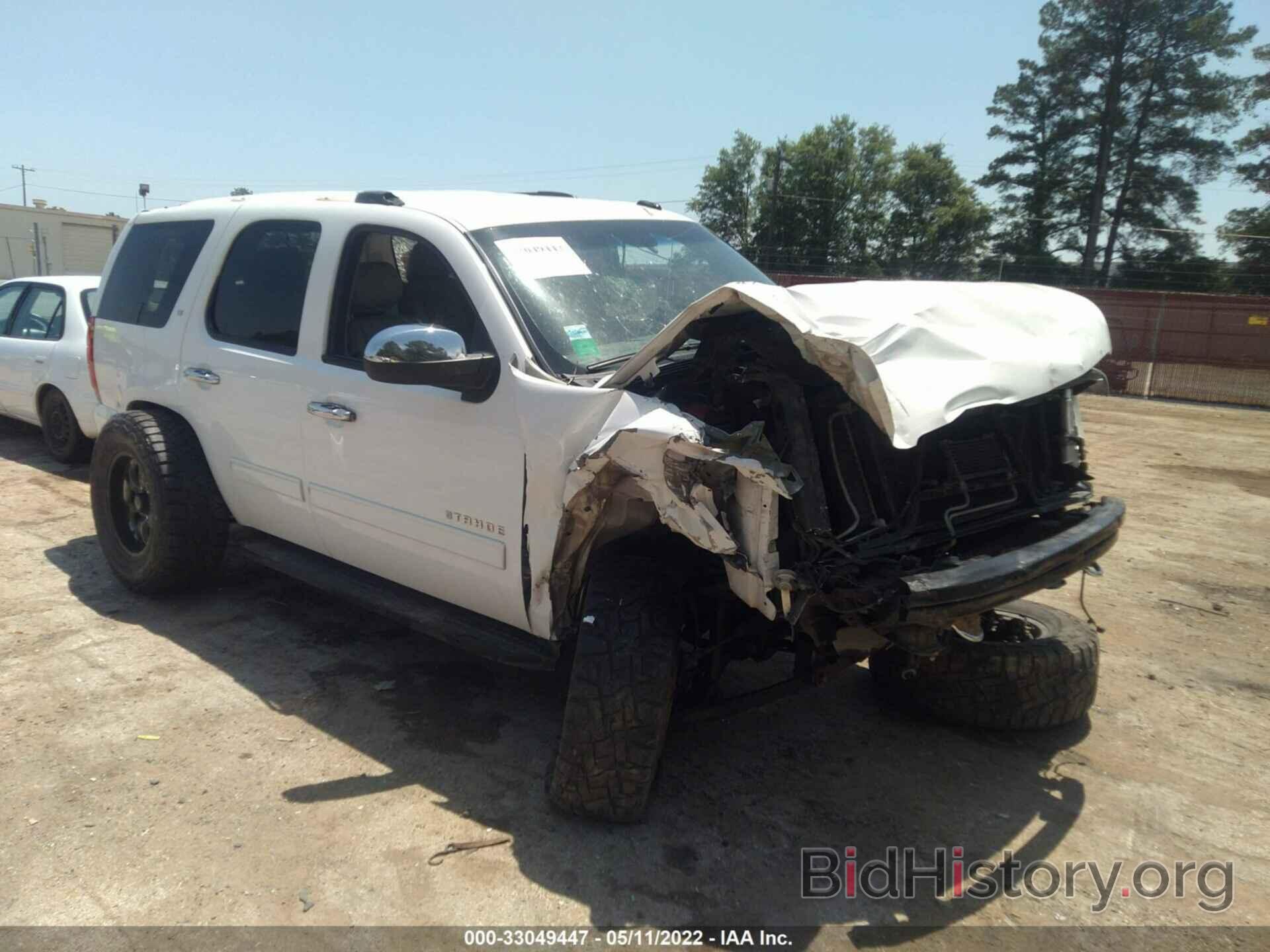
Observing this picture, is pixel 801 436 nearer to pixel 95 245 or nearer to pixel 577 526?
pixel 577 526

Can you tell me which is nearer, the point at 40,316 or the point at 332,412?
the point at 332,412

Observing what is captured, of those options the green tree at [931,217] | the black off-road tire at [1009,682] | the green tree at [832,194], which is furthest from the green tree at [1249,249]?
the black off-road tire at [1009,682]

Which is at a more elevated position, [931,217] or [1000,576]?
[931,217]

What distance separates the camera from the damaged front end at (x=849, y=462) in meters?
2.64

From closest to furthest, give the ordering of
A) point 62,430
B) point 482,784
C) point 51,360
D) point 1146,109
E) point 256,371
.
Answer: point 482,784 < point 256,371 < point 51,360 < point 62,430 < point 1146,109

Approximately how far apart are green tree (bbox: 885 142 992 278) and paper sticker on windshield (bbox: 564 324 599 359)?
43.1 meters

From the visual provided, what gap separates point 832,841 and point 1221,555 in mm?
4698

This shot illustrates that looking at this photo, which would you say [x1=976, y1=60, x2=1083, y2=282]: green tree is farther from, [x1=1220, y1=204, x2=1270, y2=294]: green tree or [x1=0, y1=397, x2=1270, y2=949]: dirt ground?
[x1=0, y1=397, x2=1270, y2=949]: dirt ground

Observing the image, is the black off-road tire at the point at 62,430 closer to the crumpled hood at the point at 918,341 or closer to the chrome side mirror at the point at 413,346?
the chrome side mirror at the point at 413,346

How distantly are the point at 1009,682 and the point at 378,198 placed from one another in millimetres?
3288

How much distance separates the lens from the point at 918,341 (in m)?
2.79

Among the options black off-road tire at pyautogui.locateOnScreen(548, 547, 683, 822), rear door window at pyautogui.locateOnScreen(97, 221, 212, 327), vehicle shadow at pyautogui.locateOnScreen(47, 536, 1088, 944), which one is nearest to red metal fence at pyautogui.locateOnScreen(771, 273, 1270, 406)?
rear door window at pyautogui.locateOnScreen(97, 221, 212, 327)

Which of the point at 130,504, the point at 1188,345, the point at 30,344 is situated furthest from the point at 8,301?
the point at 1188,345

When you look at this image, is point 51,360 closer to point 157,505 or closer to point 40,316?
point 40,316
